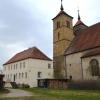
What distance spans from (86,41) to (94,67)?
7224 millimetres

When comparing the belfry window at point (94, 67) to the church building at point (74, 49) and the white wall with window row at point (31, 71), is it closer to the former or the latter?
the church building at point (74, 49)

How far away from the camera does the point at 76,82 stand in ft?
121

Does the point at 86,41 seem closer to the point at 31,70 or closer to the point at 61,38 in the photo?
the point at 61,38

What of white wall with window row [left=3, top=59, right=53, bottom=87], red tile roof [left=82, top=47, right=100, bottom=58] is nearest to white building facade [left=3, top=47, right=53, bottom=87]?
white wall with window row [left=3, top=59, right=53, bottom=87]

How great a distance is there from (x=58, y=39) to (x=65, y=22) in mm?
4333

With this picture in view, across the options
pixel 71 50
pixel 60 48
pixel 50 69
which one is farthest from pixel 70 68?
pixel 50 69

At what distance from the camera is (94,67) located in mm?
34156

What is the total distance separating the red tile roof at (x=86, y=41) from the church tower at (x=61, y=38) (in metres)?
1.95

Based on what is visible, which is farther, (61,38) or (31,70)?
(61,38)

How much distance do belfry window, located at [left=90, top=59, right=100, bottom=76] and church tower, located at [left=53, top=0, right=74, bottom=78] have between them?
894cm

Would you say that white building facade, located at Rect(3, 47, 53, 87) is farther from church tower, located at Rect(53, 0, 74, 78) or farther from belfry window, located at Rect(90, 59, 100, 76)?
belfry window, located at Rect(90, 59, 100, 76)

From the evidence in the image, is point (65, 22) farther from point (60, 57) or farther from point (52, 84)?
point (52, 84)

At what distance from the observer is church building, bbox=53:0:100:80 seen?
114 ft

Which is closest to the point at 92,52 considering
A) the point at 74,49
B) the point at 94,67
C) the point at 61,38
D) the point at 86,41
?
the point at 94,67
